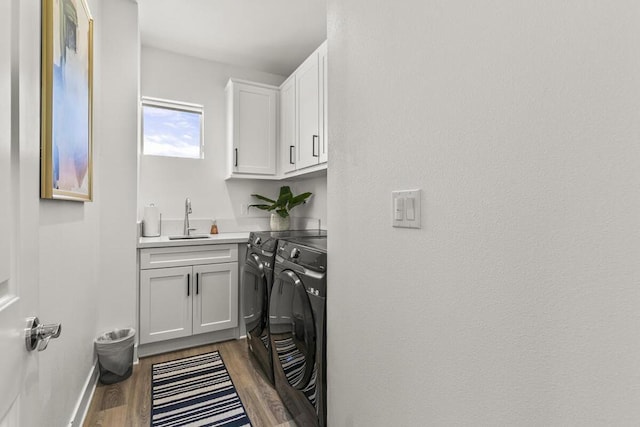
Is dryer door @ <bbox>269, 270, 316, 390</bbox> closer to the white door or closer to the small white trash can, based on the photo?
the white door

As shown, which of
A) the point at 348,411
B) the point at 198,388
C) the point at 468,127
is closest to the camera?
the point at 468,127

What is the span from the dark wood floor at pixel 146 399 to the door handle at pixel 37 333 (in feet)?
4.40

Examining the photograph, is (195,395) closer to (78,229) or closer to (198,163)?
(78,229)

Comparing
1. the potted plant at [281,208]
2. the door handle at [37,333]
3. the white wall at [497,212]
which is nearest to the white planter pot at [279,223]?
the potted plant at [281,208]

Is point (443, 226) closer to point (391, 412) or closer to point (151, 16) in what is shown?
point (391, 412)

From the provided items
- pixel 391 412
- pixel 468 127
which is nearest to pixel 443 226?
pixel 468 127

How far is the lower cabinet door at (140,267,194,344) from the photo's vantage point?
2340 mm

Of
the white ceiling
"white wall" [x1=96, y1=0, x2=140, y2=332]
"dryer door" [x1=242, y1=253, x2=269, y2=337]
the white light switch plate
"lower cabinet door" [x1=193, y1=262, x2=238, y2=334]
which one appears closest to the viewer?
the white light switch plate

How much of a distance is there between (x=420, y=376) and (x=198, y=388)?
167cm

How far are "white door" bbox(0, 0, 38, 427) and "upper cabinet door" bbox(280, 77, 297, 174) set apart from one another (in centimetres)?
227

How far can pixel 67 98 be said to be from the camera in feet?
4.20

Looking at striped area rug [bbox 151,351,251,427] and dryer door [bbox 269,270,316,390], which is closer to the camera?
dryer door [bbox 269,270,316,390]

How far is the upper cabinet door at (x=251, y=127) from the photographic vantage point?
2.93m

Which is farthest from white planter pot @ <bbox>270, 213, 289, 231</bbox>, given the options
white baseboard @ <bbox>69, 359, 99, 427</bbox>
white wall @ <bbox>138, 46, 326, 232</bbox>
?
white baseboard @ <bbox>69, 359, 99, 427</bbox>
